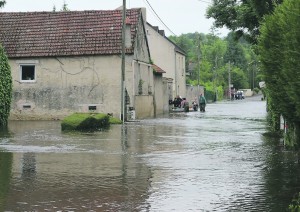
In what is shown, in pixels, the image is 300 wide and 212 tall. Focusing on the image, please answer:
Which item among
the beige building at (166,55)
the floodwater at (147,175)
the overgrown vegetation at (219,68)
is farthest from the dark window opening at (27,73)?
the overgrown vegetation at (219,68)

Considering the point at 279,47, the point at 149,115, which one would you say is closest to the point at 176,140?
the point at 279,47

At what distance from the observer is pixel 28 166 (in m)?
13.6

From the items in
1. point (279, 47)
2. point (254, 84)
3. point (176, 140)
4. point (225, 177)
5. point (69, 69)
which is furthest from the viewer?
point (254, 84)

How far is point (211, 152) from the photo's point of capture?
16594 millimetres

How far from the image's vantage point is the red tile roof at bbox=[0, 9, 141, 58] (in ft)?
119

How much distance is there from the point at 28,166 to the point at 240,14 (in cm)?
1799

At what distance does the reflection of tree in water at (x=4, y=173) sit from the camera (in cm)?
965

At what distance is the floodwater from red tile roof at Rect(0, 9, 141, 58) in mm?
16435

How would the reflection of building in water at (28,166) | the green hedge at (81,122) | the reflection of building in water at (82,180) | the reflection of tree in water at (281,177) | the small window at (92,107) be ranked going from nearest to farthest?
1. the reflection of building in water at (82,180)
2. the reflection of tree in water at (281,177)
3. the reflection of building in water at (28,166)
4. the green hedge at (81,122)
5. the small window at (92,107)

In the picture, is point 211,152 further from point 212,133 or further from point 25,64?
point 25,64

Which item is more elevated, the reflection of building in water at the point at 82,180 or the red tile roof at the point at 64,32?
the red tile roof at the point at 64,32

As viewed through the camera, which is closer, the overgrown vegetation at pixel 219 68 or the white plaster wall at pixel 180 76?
the white plaster wall at pixel 180 76

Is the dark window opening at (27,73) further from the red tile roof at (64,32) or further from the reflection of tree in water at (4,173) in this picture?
the reflection of tree in water at (4,173)

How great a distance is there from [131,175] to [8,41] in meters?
28.1
